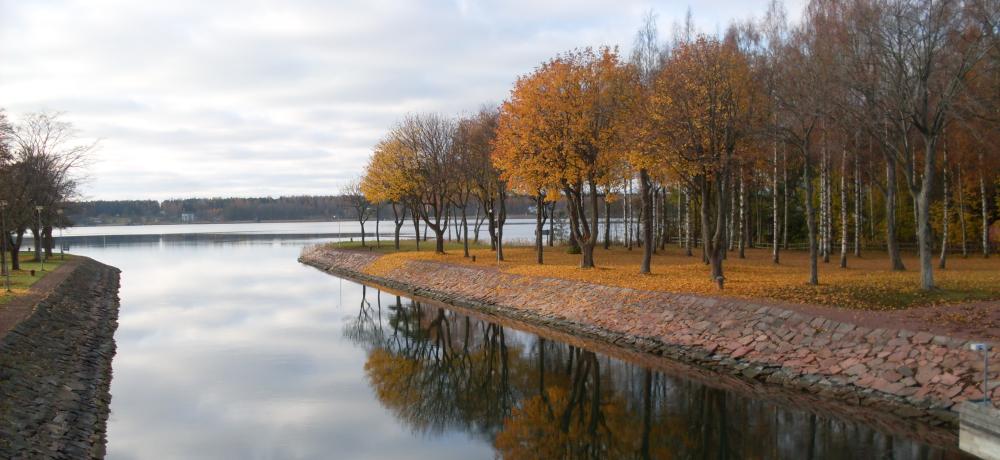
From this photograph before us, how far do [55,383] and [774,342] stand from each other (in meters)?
17.3

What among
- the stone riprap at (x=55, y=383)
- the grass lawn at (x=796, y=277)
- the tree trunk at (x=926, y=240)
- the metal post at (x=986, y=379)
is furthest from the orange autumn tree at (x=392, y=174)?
the metal post at (x=986, y=379)

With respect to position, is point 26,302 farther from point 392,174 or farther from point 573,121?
point 392,174

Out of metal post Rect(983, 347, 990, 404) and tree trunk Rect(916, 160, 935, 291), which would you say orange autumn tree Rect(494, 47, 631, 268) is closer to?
tree trunk Rect(916, 160, 935, 291)

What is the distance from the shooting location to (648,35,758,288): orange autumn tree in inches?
968

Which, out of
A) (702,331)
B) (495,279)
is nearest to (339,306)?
(495,279)

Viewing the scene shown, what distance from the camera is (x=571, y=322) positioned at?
83.8 feet

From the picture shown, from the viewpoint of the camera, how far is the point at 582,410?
16.2 meters

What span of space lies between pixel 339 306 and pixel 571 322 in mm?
13986

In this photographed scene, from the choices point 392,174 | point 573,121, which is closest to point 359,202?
point 392,174

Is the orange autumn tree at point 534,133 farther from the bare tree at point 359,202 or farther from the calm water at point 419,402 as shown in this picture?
the bare tree at point 359,202

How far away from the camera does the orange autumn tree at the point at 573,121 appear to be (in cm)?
2997

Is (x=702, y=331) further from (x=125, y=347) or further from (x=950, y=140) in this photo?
(x=950, y=140)

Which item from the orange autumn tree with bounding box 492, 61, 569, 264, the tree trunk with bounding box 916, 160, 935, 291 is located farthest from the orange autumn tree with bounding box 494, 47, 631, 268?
the tree trunk with bounding box 916, 160, 935, 291

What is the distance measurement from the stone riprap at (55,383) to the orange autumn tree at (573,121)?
705 inches
